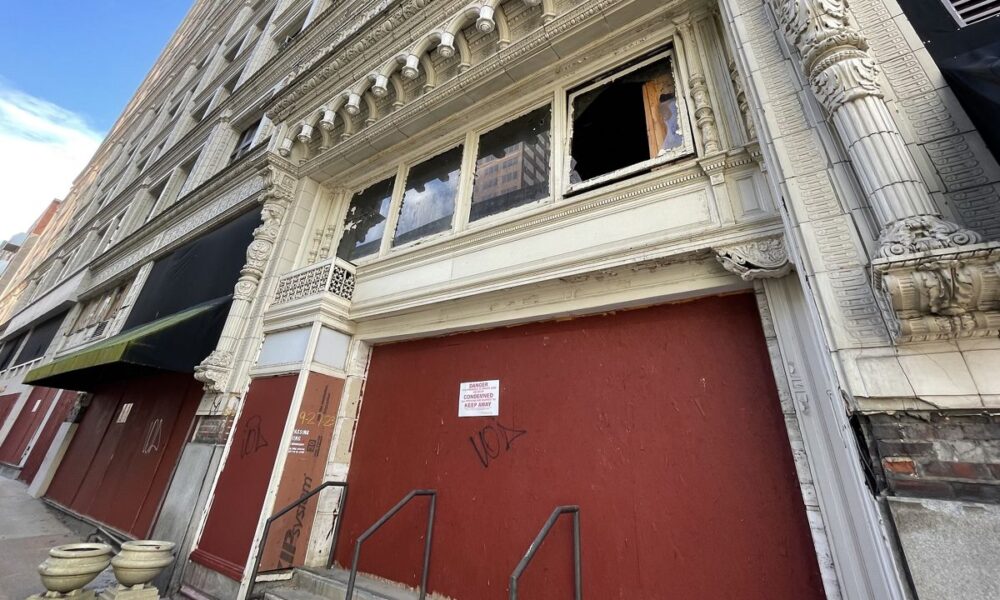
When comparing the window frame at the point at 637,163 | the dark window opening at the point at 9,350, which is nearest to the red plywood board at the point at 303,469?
the window frame at the point at 637,163

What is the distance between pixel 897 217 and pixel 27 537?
12036 millimetres

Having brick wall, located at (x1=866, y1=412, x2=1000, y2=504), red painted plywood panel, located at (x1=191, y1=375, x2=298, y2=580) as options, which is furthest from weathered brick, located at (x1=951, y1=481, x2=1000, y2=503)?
red painted plywood panel, located at (x1=191, y1=375, x2=298, y2=580)

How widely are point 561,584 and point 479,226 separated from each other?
3.50 meters

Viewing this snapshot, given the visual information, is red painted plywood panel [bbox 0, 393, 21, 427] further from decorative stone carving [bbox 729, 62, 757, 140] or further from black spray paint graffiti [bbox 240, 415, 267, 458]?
decorative stone carving [bbox 729, 62, 757, 140]

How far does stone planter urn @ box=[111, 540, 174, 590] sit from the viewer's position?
3973mm

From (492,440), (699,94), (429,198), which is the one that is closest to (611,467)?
(492,440)

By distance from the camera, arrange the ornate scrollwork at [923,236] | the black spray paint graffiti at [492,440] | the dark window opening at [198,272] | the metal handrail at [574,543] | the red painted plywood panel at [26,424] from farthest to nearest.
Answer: the red painted plywood panel at [26,424] < the dark window opening at [198,272] < the black spray paint graffiti at [492,440] < the metal handrail at [574,543] < the ornate scrollwork at [923,236]

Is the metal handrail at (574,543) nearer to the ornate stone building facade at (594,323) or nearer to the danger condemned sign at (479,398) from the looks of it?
the ornate stone building facade at (594,323)

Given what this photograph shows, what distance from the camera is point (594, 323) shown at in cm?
362

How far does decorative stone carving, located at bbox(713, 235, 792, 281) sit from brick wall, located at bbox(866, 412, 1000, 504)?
124 cm

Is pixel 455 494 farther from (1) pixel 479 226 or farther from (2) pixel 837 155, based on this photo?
(2) pixel 837 155

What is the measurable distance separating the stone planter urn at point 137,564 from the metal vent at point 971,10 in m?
7.87

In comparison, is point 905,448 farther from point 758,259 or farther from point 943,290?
point 758,259

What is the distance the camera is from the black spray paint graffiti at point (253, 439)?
476 centimetres
